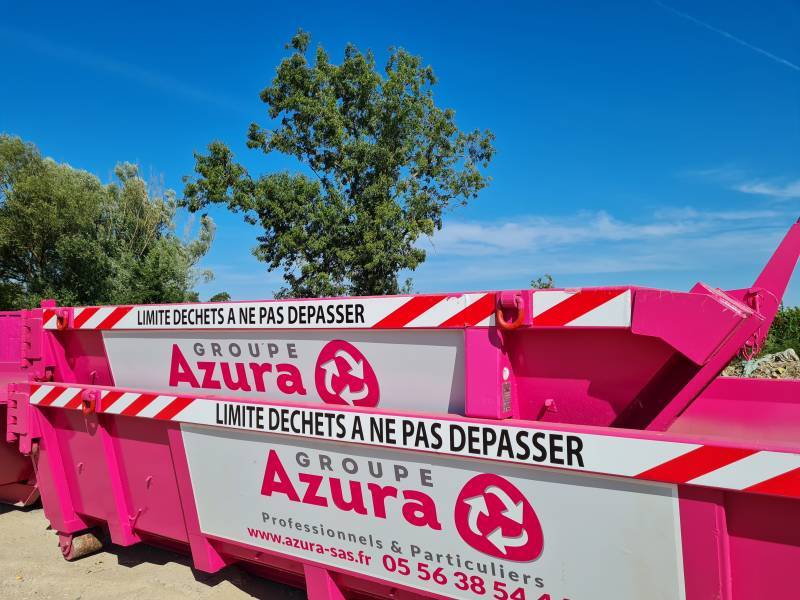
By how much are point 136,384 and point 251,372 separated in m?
1.04

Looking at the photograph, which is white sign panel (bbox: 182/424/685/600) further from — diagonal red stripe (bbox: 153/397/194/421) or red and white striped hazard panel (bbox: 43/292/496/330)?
red and white striped hazard panel (bbox: 43/292/496/330)

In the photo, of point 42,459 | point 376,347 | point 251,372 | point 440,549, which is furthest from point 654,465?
point 42,459

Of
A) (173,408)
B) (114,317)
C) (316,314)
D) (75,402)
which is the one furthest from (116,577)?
(316,314)

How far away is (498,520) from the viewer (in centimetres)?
229

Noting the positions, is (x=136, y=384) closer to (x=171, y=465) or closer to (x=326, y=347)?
(x=171, y=465)

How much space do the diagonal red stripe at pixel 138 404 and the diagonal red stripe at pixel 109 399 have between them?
11 centimetres

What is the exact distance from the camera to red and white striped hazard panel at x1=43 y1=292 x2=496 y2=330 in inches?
94.6

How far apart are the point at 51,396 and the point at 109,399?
25.4 inches

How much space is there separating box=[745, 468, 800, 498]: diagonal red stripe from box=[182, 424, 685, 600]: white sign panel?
0.26 meters

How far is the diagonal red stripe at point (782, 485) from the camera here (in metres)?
1.74

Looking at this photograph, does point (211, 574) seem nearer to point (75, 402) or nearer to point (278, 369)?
point (75, 402)

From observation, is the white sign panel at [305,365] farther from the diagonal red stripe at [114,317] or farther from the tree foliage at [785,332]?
the tree foliage at [785,332]

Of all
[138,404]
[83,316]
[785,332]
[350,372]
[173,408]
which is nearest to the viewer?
[350,372]

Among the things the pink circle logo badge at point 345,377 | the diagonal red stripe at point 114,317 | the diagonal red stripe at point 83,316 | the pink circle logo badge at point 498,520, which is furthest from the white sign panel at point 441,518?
the diagonal red stripe at point 83,316
